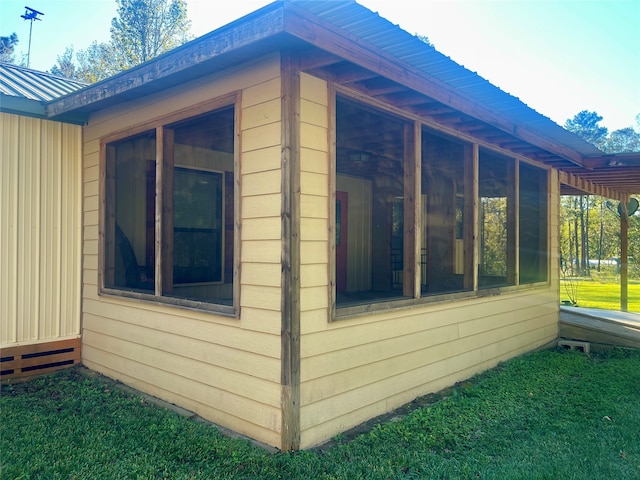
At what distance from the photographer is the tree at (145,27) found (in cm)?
2075

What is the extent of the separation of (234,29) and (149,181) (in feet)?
10.7

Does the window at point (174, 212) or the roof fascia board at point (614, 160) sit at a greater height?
the roof fascia board at point (614, 160)

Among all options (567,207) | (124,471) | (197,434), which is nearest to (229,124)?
(197,434)

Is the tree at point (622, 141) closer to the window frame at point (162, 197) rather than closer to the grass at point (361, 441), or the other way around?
the grass at point (361, 441)

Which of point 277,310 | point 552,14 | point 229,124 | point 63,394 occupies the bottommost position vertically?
point 63,394

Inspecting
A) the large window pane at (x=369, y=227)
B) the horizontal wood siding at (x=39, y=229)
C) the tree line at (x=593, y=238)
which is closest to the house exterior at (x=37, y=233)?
the horizontal wood siding at (x=39, y=229)

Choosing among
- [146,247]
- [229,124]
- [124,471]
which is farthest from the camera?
[146,247]

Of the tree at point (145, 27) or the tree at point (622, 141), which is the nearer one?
the tree at point (145, 27)

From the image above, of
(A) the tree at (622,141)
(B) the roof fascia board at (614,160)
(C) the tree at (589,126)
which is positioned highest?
(C) the tree at (589,126)

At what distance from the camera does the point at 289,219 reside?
3025mm

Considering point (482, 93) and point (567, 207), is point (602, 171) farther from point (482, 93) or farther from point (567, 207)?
point (567, 207)

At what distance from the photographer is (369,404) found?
3652mm

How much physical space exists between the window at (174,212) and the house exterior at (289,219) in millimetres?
22

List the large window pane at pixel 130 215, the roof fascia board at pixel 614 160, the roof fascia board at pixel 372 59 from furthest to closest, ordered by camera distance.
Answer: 1. the roof fascia board at pixel 614 160
2. the large window pane at pixel 130 215
3. the roof fascia board at pixel 372 59
